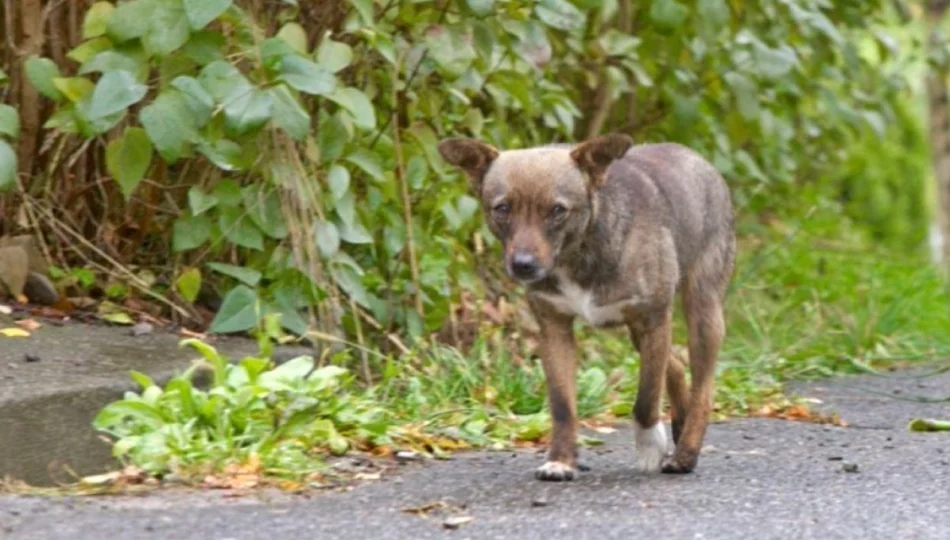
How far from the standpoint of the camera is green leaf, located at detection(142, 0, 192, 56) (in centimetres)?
596

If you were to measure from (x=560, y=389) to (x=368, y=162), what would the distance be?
52.9 inches

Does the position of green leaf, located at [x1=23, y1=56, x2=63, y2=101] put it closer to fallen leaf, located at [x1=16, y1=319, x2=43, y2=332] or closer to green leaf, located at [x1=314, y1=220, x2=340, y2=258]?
fallen leaf, located at [x1=16, y1=319, x2=43, y2=332]

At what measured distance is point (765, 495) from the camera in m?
5.43

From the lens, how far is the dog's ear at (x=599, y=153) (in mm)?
5793

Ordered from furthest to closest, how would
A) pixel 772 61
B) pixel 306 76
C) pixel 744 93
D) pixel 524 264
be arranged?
1. pixel 744 93
2. pixel 772 61
3. pixel 306 76
4. pixel 524 264

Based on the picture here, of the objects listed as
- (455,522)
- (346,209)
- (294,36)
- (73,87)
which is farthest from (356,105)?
(455,522)

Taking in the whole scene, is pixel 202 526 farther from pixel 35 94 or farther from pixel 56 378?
pixel 35 94

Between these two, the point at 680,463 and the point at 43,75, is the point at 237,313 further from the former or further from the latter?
the point at 680,463

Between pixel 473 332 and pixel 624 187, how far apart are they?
206cm

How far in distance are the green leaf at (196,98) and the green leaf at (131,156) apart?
27cm

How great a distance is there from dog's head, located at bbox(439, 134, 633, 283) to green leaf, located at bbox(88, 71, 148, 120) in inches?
41.6

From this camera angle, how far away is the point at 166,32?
19.6 ft

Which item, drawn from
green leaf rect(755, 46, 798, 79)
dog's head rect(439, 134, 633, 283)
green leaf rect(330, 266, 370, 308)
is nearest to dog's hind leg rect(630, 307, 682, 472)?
dog's head rect(439, 134, 633, 283)

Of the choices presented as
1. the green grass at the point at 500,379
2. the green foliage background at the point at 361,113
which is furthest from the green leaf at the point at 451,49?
the green grass at the point at 500,379
